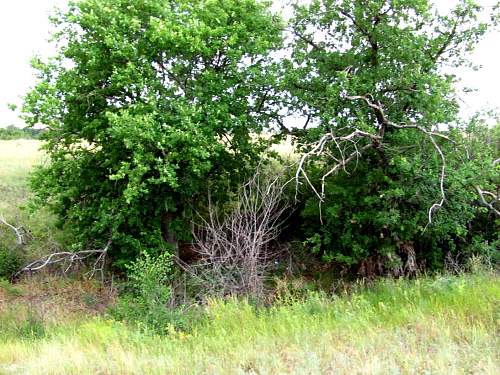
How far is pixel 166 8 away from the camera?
10.7 m

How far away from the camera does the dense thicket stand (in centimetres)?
1041

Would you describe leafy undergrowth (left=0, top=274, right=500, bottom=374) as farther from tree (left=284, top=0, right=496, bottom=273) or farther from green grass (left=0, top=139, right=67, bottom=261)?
green grass (left=0, top=139, right=67, bottom=261)

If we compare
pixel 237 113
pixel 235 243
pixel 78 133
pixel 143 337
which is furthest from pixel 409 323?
pixel 78 133

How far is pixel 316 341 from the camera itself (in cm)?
554

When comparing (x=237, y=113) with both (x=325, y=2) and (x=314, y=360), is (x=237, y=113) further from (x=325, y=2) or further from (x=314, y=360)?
(x=314, y=360)

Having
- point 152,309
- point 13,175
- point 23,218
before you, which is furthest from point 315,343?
point 13,175

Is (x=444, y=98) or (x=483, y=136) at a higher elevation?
(x=444, y=98)

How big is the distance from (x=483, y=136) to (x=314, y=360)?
9.55m

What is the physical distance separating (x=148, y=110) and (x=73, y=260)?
4.90 metres

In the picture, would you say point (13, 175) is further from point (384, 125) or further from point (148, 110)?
point (384, 125)

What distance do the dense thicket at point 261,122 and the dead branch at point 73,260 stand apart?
386 mm

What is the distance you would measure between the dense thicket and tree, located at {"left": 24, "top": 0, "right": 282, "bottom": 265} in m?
0.04

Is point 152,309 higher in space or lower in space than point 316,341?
lower

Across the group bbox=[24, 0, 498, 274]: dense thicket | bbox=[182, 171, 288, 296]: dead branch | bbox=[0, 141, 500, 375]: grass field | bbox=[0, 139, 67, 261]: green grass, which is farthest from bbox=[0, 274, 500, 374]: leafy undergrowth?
bbox=[0, 139, 67, 261]: green grass
